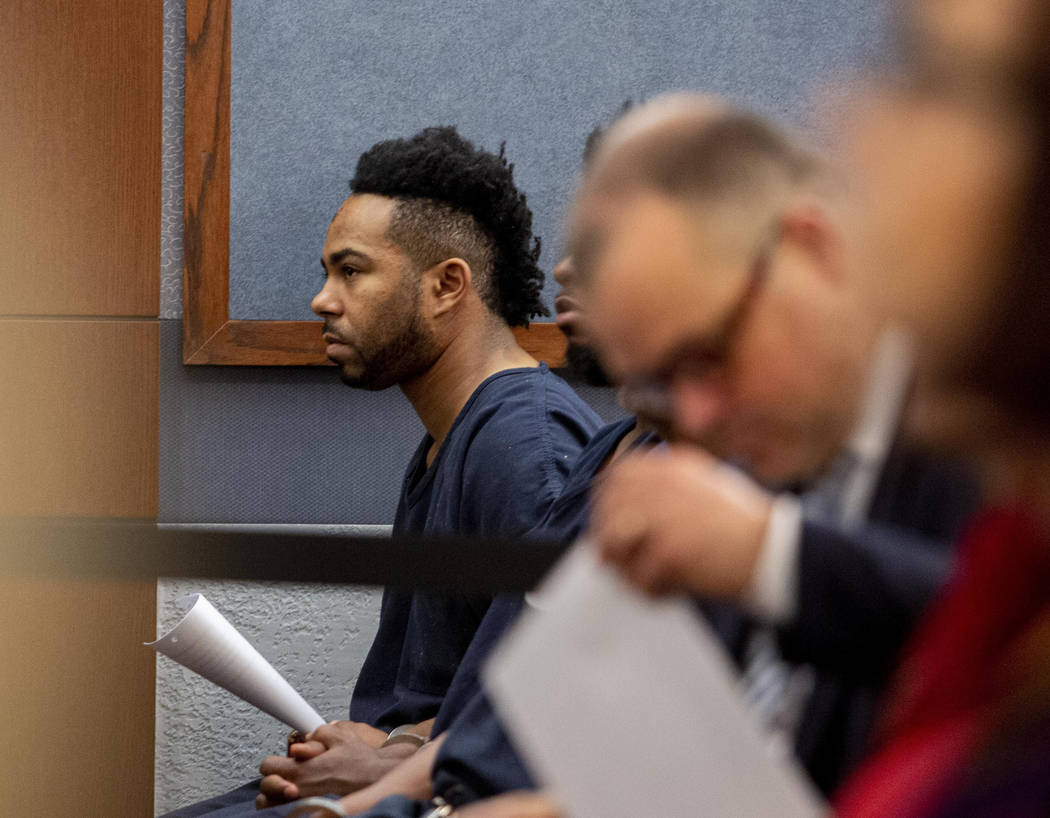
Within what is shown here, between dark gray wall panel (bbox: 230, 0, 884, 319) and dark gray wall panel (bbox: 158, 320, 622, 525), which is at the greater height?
dark gray wall panel (bbox: 230, 0, 884, 319)

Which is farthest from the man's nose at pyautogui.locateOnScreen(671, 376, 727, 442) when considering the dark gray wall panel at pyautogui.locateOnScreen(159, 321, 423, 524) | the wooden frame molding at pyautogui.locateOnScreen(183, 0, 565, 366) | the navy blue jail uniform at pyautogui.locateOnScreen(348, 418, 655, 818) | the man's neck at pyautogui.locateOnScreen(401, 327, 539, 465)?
the dark gray wall panel at pyautogui.locateOnScreen(159, 321, 423, 524)

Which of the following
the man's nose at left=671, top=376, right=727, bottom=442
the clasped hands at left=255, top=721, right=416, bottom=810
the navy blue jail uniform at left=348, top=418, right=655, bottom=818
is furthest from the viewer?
the clasped hands at left=255, top=721, right=416, bottom=810

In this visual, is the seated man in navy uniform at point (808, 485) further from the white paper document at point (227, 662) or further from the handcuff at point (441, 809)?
the white paper document at point (227, 662)

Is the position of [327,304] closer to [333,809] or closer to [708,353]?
[333,809]

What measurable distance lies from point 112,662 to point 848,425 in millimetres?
2121

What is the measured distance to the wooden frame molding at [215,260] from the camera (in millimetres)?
2605

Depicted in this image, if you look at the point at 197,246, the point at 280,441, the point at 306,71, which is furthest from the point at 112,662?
the point at 306,71

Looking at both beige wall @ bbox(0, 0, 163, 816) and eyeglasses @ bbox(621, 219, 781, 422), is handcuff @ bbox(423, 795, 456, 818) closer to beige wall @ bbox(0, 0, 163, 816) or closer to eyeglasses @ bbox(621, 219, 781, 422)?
eyeglasses @ bbox(621, 219, 781, 422)

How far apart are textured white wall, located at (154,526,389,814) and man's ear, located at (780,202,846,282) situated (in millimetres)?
2046

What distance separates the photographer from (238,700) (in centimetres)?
272

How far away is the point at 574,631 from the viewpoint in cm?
63

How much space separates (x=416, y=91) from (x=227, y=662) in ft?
4.55

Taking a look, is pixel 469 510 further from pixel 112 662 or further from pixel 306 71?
pixel 306 71

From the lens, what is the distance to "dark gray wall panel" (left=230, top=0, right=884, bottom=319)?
2652mm
